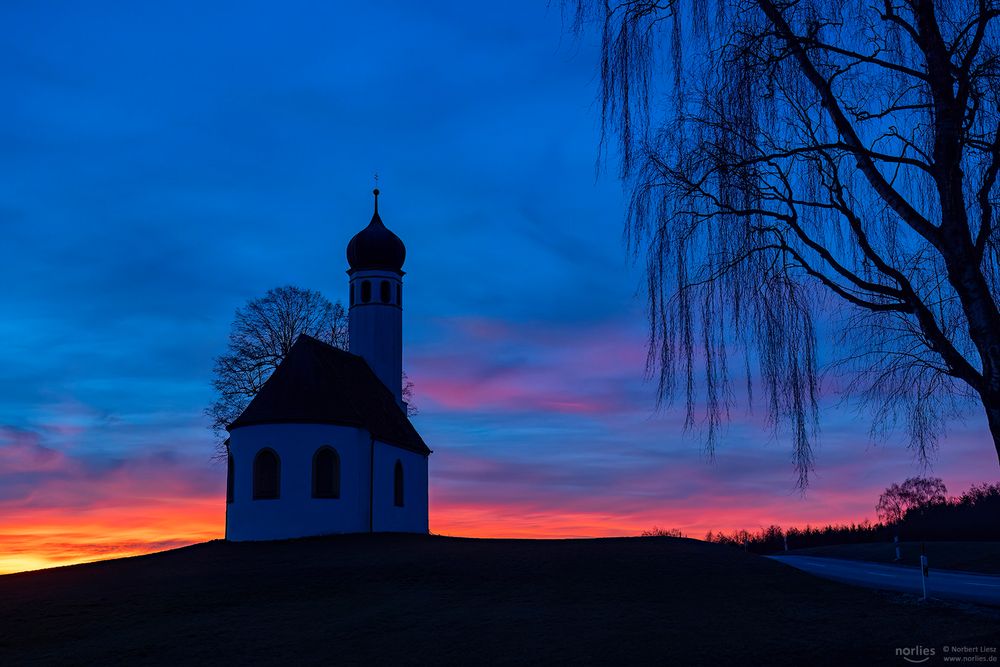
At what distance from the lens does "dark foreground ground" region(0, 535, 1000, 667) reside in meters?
15.4

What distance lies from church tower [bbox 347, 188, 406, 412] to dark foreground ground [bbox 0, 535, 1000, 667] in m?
19.6

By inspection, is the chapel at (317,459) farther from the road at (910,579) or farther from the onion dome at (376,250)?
the road at (910,579)

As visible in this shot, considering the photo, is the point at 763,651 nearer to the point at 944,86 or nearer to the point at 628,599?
the point at 628,599

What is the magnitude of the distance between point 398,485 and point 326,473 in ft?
18.9

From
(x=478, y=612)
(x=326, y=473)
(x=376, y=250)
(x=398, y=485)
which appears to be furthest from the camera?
(x=376, y=250)

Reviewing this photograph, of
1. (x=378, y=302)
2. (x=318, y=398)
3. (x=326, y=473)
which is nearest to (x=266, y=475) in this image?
(x=326, y=473)

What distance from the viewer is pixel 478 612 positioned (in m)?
19.0

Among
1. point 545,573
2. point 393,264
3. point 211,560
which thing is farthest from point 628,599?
point 393,264

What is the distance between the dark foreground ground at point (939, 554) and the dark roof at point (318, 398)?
20108 mm

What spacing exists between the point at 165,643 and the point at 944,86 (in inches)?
662

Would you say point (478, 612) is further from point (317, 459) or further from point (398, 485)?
point (398, 485)

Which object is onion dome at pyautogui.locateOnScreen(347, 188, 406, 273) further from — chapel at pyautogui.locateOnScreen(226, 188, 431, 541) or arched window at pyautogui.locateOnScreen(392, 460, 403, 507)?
arched window at pyautogui.locateOnScreen(392, 460, 403, 507)

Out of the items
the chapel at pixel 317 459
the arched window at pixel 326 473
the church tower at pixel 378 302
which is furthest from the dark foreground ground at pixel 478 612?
the church tower at pixel 378 302

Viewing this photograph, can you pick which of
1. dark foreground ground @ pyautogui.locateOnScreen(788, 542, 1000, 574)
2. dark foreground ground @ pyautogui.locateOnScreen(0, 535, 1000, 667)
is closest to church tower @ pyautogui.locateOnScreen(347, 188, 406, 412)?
dark foreground ground @ pyautogui.locateOnScreen(0, 535, 1000, 667)
